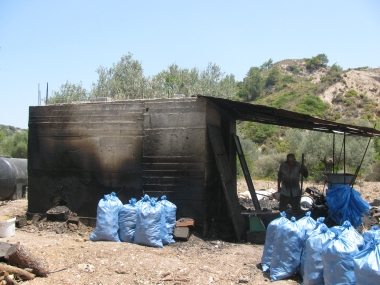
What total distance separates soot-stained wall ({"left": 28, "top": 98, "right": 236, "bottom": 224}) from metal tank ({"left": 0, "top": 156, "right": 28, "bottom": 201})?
→ 4.55m

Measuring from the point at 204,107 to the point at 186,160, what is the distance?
1.13 meters

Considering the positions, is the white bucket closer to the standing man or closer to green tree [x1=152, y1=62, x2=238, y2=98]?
the standing man

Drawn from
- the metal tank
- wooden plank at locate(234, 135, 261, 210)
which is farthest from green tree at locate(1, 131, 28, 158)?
wooden plank at locate(234, 135, 261, 210)

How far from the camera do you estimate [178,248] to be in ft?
21.6

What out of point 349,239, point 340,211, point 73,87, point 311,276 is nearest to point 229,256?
point 311,276

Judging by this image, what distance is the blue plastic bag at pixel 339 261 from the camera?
4.08 m

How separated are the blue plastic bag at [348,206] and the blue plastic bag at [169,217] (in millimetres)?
3480

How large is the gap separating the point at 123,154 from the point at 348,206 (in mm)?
4853

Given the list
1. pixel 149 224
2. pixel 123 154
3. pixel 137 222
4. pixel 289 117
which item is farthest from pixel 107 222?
pixel 289 117

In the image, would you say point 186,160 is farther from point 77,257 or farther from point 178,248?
point 77,257

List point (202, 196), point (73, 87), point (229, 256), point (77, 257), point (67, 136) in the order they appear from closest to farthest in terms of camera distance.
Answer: point (77, 257) → point (229, 256) → point (202, 196) → point (67, 136) → point (73, 87)

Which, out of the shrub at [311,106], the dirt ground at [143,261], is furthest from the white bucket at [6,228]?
the shrub at [311,106]

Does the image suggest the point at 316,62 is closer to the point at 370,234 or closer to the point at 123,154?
the point at 123,154

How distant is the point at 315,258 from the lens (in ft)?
14.9
